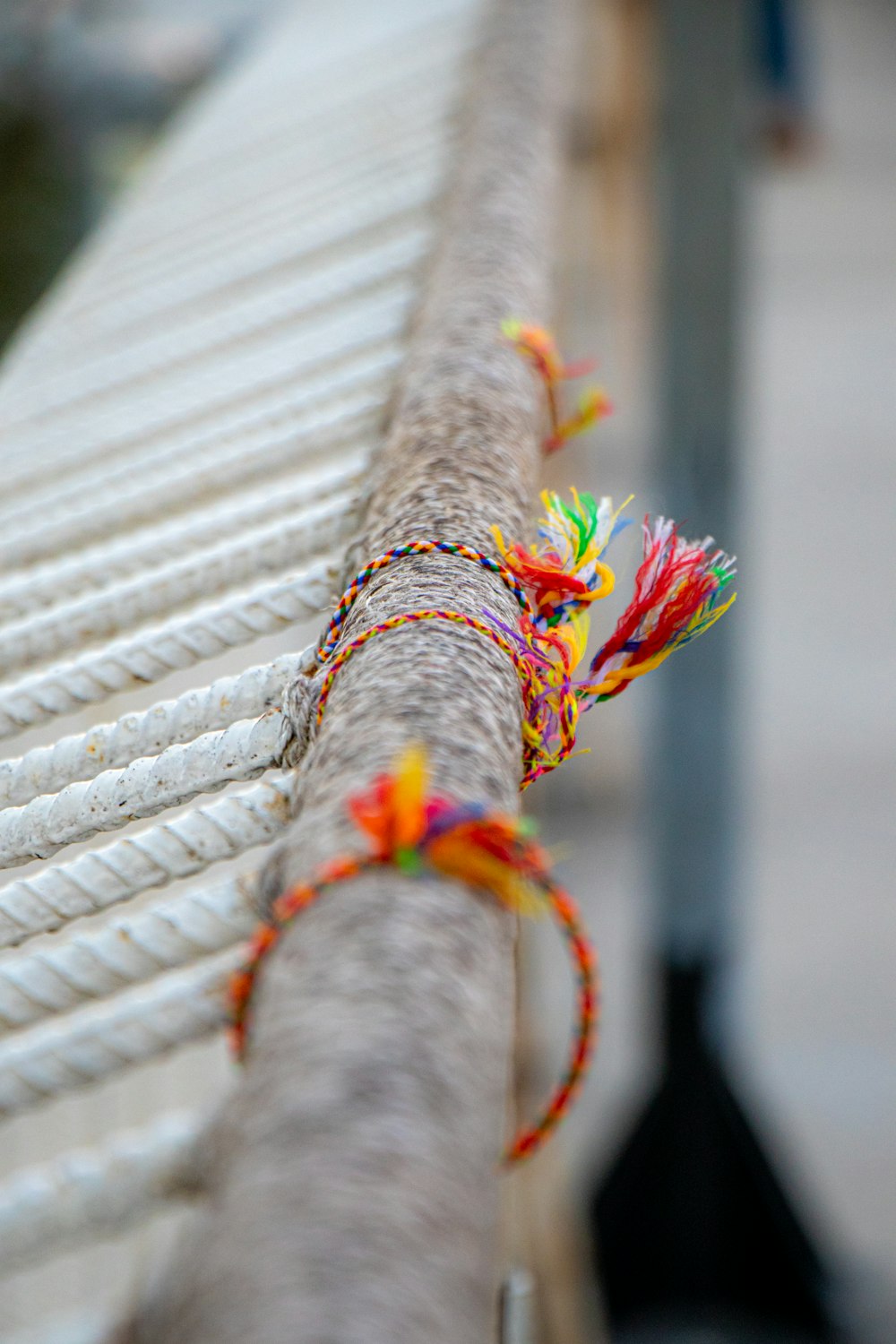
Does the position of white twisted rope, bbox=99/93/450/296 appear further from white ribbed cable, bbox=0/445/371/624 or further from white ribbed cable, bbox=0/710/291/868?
white ribbed cable, bbox=0/710/291/868

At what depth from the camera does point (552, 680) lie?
52 centimetres

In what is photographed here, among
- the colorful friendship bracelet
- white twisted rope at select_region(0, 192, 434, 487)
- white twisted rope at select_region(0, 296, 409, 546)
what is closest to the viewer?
the colorful friendship bracelet

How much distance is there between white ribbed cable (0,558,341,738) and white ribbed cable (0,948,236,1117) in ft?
0.68

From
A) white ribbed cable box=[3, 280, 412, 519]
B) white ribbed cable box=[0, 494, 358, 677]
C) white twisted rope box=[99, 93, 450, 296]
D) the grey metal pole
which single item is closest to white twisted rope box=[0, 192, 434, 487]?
white ribbed cable box=[3, 280, 412, 519]

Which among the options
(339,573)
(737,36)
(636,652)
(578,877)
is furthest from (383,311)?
(578,877)

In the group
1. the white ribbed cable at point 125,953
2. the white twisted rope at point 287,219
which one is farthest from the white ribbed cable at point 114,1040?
the white twisted rope at point 287,219

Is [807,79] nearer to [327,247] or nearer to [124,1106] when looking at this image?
[327,247]

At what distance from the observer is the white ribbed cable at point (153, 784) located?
53cm

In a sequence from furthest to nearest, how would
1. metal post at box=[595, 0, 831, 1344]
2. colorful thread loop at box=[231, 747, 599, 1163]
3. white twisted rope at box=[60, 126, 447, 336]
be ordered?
metal post at box=[595, 0, 831, 1344] → white twisted rope at box=[60, 126, 447, 336] → colorful thread loop at box=[231, 747, 599, 1163]

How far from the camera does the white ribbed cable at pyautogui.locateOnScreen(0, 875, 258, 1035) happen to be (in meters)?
0.47

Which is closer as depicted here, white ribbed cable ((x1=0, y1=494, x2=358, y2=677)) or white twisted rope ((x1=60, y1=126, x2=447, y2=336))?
white ribbed cable ((x1=0, y1=494, x2=358, y2=677))

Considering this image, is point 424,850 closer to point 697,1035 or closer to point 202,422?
point 202,422

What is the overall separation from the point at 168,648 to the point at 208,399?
1.42 ft

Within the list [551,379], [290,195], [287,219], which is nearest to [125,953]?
[551,379]
